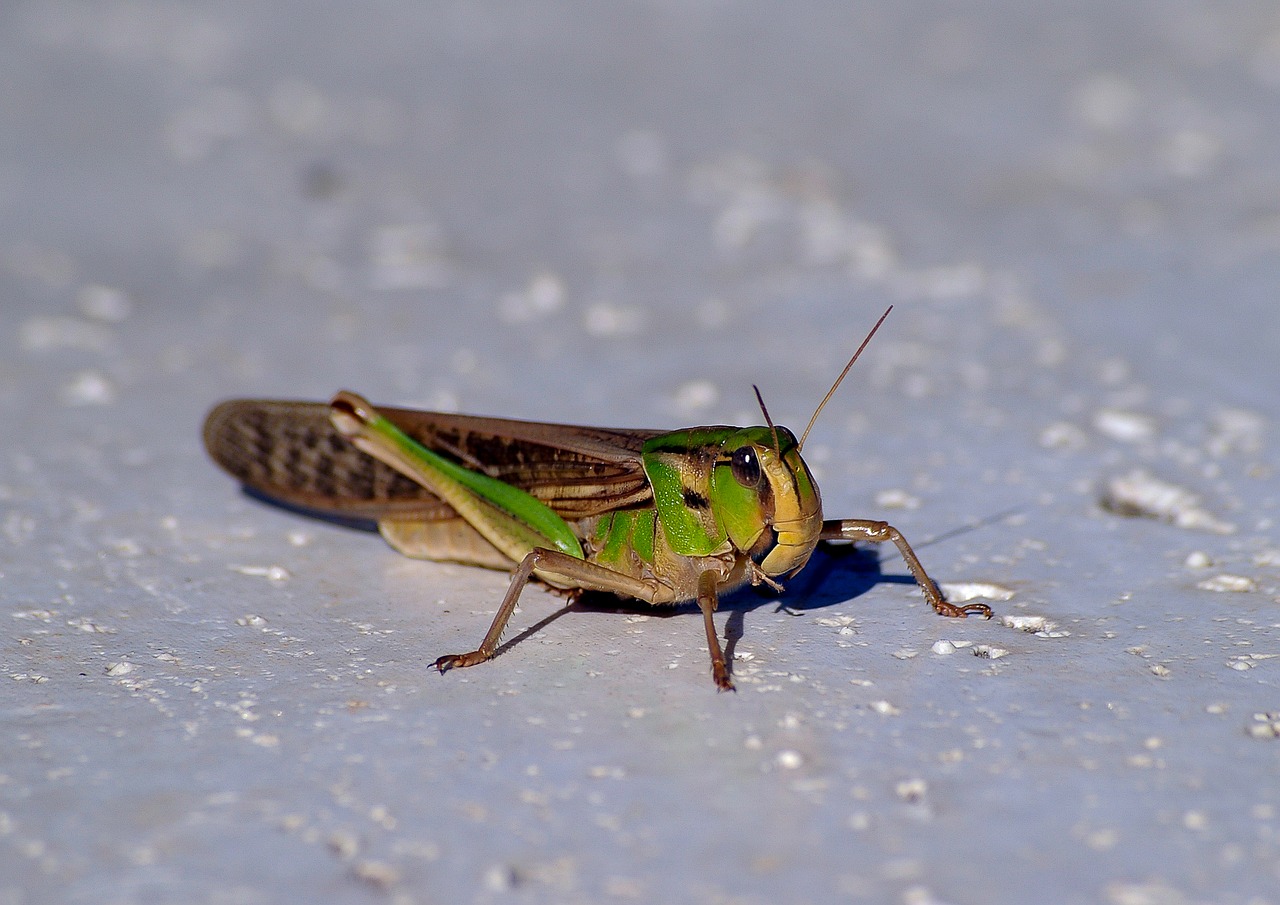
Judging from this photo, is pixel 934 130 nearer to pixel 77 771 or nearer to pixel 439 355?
pixel 439 355

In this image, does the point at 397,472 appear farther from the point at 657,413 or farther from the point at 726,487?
the point at 657,413

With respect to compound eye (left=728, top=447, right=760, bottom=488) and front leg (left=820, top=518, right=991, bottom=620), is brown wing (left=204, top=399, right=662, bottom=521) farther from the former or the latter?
front leg (left=820, top=518, right=991, bottom=620)

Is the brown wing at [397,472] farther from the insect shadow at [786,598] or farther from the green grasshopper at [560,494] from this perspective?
the insect shadow at [786,598]

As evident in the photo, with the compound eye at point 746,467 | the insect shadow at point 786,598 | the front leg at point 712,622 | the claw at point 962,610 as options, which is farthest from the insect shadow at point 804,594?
the compound eye at point 746,467

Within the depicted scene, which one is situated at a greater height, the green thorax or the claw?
the green thorax

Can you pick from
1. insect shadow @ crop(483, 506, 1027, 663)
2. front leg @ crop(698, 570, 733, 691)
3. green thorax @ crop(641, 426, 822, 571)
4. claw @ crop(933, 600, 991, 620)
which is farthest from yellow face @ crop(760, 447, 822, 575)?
claw @ crop(933, 600, 991, 620)

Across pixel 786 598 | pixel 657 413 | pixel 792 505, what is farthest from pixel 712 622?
pixel 657 413
